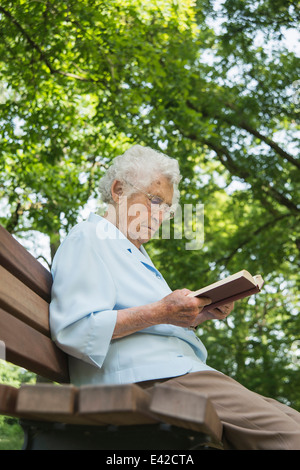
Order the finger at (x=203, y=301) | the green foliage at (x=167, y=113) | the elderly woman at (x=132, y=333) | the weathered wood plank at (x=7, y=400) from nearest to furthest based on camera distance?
the weathered wood plank at (x=7, y=400) → the elderly woman at (x=132, y=333) → the finger at (x=203, y=301) → the green foliage at (x=167, y=113)

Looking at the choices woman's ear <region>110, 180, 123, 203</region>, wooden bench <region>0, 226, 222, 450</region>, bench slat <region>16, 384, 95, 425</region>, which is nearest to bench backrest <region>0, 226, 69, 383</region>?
wooden bench <region>0, 226, 222, 450</region>

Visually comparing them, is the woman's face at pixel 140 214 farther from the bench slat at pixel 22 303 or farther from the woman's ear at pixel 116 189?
the bench slat at pixel 22 303

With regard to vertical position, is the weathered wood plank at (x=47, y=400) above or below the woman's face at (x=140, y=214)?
below

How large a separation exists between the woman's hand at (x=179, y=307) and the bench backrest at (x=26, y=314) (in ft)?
1.25

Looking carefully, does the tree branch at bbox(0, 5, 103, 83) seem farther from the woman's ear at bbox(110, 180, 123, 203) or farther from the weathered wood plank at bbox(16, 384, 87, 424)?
the weathered wood plank at bbox(16, 384, 87, 424)

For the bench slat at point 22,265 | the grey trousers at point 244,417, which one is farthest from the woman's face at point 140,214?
the grey trousers at point 244,417

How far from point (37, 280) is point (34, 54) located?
548 cm

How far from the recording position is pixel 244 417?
1948mm

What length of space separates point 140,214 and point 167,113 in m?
5.05

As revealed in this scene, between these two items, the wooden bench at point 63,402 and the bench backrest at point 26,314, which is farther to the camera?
the bench backrest at point 26,314

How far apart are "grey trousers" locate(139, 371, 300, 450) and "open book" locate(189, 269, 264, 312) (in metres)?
0.27

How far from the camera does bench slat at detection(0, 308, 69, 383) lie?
1722mm

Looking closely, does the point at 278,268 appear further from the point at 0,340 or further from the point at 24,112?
the point at 0,340

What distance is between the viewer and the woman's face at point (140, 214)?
2.62m
